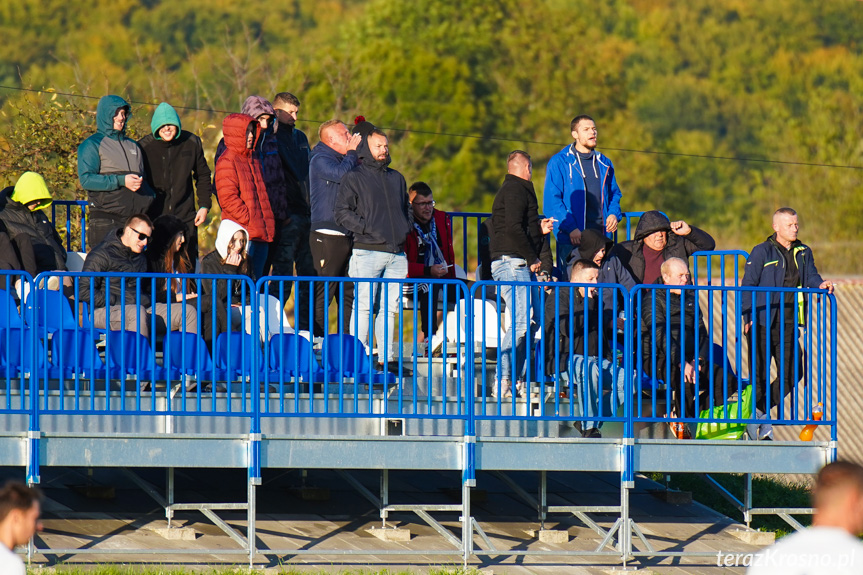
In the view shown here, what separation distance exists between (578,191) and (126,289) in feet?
13.5

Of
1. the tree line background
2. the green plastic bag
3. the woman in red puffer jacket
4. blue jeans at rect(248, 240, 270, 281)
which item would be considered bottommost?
the green plastic bag

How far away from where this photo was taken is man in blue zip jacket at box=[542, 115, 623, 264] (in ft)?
39.7

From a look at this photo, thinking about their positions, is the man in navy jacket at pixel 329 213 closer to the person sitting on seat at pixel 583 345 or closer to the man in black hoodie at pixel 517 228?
the man in black hoodie at pixel 517 228

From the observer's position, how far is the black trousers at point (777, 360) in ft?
33.6

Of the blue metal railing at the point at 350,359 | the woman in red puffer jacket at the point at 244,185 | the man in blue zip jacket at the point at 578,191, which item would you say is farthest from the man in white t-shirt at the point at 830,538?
the man in blue zip jacket at the point at 578,191

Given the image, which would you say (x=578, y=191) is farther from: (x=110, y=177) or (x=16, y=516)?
(x=16, y=516)

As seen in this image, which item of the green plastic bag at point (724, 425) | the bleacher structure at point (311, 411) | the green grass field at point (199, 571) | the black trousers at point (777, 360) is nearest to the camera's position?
the green grass field at point (199, 571)

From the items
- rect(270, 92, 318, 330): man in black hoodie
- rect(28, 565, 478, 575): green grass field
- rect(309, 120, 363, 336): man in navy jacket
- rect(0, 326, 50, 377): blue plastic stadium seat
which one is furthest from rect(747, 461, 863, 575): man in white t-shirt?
rect(270, 92, 318, 330): man in black hoodie

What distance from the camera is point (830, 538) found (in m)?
4.98

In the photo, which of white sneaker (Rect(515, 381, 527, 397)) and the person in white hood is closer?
the person in white hood

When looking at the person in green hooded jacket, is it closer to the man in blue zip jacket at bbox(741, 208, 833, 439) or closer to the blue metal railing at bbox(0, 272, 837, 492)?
the blue metal railing at bbox(0, 272, 837, 492)

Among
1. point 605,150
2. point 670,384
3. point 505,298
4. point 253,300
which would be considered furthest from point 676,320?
point 605,150

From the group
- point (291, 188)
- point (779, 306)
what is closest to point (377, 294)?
point (291, 188)

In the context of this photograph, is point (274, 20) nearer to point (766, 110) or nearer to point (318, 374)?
point (766, 110)
